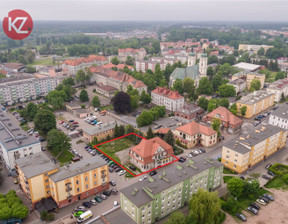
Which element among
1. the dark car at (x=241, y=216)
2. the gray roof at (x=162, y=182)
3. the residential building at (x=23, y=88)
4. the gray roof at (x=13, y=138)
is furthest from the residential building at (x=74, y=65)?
the dark car at (x=241, y=216)

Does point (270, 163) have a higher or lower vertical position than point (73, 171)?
lower

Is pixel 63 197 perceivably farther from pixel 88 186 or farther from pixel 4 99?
pixel 4 99

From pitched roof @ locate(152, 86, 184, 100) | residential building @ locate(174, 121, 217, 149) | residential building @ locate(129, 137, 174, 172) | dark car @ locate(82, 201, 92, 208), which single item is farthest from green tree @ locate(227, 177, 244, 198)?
pitched roof @ locate(152, 86, 184, 100)

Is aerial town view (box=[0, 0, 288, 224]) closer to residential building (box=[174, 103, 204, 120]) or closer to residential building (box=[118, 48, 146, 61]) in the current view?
residential building (box=[174, 103, 204, 120])

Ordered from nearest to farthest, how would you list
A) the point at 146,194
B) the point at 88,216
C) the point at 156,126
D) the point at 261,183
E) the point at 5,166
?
1. the point at 146,194
2. the point at 88,216
3. the point at 261,183
4. the point at 5,166
5. the point at 156,126

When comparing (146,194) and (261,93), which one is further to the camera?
(261,93)

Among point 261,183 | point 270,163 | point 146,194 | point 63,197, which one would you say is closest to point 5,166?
point 63,197

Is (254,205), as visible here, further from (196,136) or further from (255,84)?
(255,84)

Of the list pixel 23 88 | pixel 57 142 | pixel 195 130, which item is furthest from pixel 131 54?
pixel 57 142
